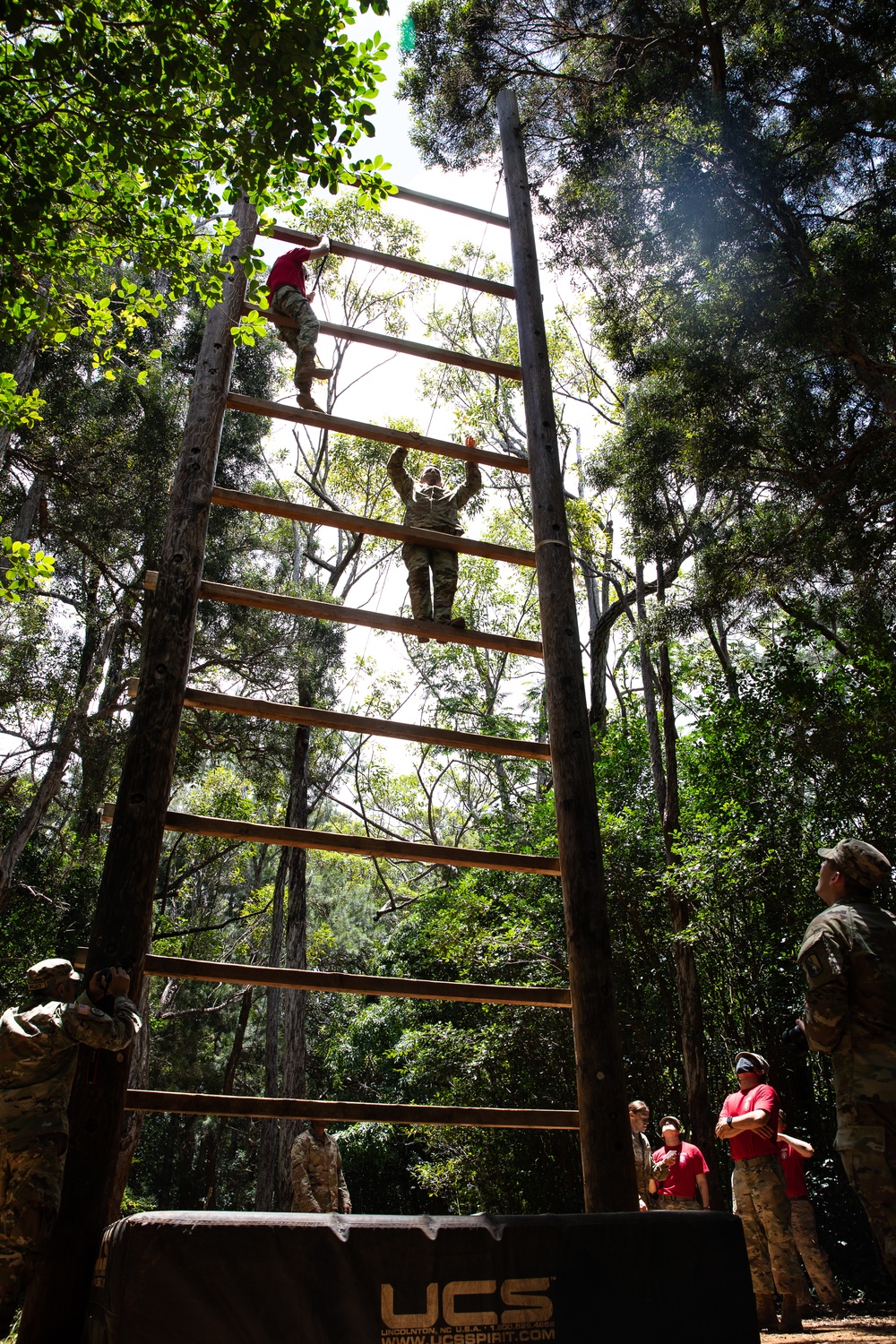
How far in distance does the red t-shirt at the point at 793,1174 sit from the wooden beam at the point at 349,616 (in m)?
3.85

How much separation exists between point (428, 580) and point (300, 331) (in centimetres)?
177

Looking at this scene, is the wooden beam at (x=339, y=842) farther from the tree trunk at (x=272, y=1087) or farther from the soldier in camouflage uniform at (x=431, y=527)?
the tree trunk at (x=272, y=1087)

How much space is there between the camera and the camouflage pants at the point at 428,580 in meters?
4.98

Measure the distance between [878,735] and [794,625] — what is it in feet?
8.00

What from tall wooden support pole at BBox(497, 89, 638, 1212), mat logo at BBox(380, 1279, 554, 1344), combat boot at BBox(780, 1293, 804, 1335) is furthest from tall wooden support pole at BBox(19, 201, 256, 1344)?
combat boot at BBox(780, 1293, 804, 1335)

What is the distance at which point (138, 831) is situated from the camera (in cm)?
349

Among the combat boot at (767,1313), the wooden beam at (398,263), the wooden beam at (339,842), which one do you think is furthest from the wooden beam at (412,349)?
the combat boot at (767,1313)

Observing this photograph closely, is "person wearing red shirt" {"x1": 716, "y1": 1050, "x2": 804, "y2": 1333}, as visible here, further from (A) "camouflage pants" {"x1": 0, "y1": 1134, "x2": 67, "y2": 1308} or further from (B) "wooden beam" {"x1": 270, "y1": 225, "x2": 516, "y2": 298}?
(B) "wooden beam" {"x1": 270, "y1": 225, "x2": 516, "y2": 298}

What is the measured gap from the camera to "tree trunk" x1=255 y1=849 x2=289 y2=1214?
12998 millimetres

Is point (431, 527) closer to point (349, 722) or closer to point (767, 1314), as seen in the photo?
point (349, 722)

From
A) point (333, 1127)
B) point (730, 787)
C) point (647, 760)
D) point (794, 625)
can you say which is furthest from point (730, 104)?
point (333, 1127)

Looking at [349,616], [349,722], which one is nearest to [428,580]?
[349,616]

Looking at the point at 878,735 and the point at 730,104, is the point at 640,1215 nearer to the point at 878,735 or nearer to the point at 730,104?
the point at 878,735

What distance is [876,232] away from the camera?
6879 mm
